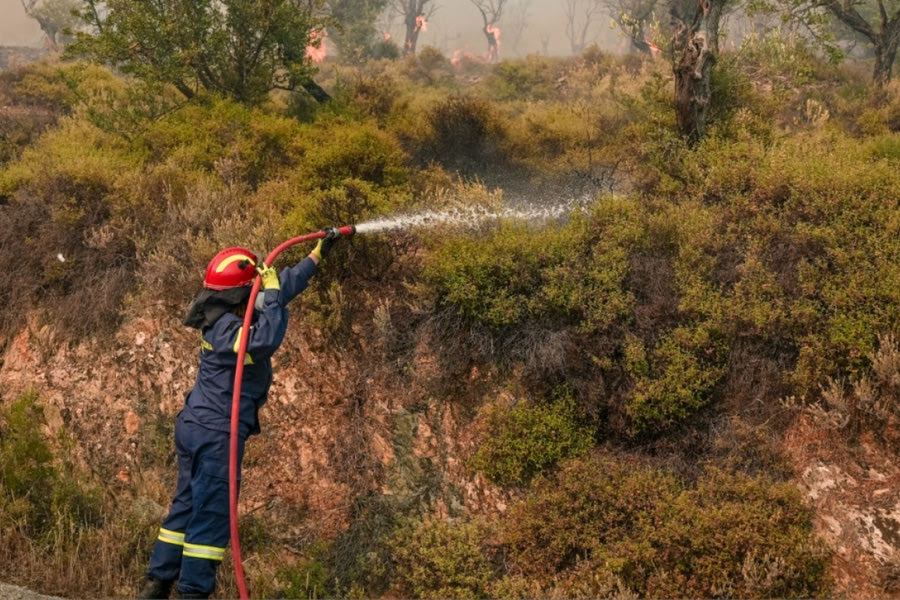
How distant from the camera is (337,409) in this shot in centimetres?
643

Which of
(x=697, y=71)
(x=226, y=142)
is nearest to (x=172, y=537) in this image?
(x=226, y=142)

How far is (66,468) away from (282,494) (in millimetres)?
2160

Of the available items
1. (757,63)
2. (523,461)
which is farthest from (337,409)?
(757,63)

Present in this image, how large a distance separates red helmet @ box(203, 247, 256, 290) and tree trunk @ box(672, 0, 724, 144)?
611 cm

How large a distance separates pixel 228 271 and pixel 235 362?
646 millimetres

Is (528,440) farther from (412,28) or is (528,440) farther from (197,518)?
(412,28)

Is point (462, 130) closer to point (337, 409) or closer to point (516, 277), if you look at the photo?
point (516, 277)

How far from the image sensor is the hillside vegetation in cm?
484

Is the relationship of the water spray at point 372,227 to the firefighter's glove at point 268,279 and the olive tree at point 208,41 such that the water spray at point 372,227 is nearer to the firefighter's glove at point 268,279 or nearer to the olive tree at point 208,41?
the firefighter's glove at point 268,279

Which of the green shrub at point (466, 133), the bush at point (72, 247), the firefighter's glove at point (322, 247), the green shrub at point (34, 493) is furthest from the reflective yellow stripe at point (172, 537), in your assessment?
the green shrub at point (466, 133)

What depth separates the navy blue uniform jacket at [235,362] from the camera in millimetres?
4258

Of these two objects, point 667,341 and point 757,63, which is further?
point 757,63

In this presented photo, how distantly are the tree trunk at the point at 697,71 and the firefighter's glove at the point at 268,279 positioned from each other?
5.97m

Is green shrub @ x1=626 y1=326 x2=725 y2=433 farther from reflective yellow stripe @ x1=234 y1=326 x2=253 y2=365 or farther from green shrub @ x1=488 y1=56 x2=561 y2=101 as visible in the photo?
green shrub @ x1=488 y1=56 x2=561 y2=101
